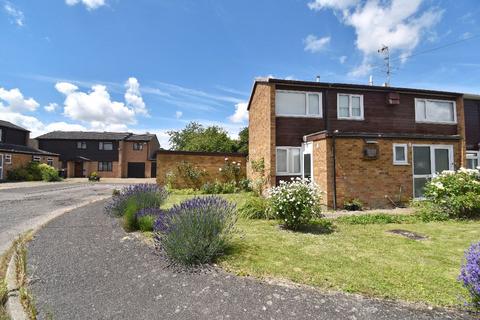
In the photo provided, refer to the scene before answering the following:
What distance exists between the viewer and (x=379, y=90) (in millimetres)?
14641

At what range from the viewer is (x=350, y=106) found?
569 inches

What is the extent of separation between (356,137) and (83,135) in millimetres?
45790

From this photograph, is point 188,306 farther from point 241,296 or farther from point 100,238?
point 100,238

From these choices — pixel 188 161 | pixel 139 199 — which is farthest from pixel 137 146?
pixel 139 199

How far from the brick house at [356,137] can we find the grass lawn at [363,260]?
3.57m

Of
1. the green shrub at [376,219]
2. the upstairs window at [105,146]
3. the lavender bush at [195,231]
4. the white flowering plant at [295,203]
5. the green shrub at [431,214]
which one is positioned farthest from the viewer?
the upstairs window at [105,146]

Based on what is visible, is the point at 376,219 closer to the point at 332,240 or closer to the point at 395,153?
the point at 332,240

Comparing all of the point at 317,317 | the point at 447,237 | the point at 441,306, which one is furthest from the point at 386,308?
the point at 447,237

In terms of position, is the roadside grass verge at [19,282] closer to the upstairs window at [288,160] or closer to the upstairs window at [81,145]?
the upstairs window at [288,160]

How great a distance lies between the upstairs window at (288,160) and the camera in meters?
13.6

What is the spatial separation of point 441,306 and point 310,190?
12.1 feet

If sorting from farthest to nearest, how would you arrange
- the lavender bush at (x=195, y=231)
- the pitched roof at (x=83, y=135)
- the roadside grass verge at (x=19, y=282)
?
the pitched roof at (x=83, y=135)
the lavender bush at (x=195, y=231)
the roadside grass verge at (x=19, y=282)

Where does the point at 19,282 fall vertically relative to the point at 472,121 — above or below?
below

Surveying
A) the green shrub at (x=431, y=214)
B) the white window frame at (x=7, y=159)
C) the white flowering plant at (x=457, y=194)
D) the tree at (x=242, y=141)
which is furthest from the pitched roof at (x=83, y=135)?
the white flowering plant at (x=457, y=194)
